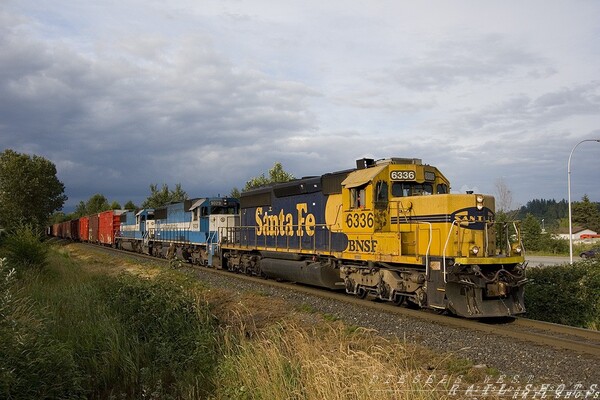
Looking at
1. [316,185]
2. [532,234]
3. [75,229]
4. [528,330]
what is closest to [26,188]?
[75,229]

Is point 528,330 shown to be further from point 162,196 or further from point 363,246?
point 162,196

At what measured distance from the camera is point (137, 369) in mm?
7523

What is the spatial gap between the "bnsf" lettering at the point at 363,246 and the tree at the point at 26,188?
1513 inches

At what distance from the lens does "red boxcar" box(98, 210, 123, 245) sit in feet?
155

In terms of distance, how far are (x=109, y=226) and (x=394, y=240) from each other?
42324 millimetres

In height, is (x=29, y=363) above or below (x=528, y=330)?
above

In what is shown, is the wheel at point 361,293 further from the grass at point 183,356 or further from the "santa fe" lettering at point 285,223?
the grass at point 183,356

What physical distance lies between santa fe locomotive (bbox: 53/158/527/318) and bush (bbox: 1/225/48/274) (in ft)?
25.7

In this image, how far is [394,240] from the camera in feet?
40.8

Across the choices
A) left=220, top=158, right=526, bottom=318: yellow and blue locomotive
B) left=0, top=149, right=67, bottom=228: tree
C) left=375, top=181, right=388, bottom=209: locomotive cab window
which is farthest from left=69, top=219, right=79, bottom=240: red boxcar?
left=375, top=181, right=388, bottom=209: locomotive cab window

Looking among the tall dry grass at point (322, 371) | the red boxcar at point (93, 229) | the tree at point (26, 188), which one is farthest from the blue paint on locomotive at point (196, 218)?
the red boxcar at point (93, 229)

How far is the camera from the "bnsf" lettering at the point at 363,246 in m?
13.2

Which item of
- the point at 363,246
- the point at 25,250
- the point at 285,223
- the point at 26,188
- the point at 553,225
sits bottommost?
the point at 553,225

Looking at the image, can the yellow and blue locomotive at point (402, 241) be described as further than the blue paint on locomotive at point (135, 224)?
No
